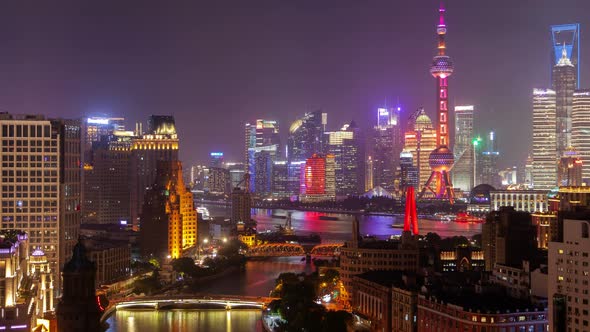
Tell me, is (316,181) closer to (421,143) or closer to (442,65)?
(421,143)


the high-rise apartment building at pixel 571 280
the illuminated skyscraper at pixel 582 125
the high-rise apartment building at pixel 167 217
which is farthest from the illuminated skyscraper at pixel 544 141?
the high-rise apartment building at pixel 571 280

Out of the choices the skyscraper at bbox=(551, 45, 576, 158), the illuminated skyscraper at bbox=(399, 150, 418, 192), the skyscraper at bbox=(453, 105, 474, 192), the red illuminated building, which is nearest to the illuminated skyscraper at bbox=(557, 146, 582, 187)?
the skyscraper at bbox=(551, 45, 576, 158)

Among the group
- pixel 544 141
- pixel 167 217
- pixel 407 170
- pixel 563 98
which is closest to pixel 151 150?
pixel 167 217

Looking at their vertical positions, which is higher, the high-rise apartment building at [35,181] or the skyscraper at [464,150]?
the skyscraper at [464,150]

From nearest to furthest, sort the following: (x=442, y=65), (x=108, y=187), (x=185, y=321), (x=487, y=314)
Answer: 1. (x=487, y=314)
2. (x=185, y=321)
3. (x=108, y=187)
4. (x=442, y=65)

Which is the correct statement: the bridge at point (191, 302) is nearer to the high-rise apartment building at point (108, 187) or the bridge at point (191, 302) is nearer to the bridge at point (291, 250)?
the bridge at point (291, 250)

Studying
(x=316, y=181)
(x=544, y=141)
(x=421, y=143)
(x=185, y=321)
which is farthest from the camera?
(x=316, y=181)

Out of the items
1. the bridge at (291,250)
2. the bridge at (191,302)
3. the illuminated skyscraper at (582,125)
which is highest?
the illuminated skyscraper at (582,125)
